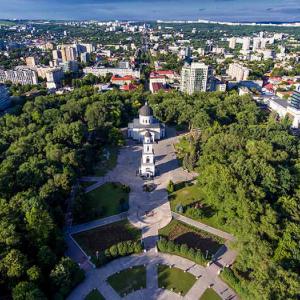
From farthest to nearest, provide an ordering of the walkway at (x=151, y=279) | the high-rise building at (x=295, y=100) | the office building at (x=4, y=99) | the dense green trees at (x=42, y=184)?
1. the office building at (x=4, y=99)
2. the high-rise building at (x=295, y=100)
3. the walkway at (x=151, y=279)
4. the dense green trees at (x=42, y=184)

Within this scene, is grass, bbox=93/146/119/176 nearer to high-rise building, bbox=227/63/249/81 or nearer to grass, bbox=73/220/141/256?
grass, bbox=73/220/141/256

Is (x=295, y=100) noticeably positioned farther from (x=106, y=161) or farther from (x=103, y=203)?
(x=103, y=203)

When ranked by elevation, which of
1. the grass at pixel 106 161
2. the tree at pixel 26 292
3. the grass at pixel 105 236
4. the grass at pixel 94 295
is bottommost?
the grass at pixel 94 295

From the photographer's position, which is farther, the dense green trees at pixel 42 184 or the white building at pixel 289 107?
the white building at pixel 289 107

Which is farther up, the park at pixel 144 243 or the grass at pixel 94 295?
the park at pixel 144 243

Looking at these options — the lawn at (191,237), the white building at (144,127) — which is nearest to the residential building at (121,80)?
the white building at (144,127)

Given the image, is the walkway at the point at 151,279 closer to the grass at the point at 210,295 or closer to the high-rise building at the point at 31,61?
the grass at the point at 210,295

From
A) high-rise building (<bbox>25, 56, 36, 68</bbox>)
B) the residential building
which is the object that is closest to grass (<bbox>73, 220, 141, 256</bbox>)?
the residential building

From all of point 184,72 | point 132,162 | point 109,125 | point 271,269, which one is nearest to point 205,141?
point 132,162
